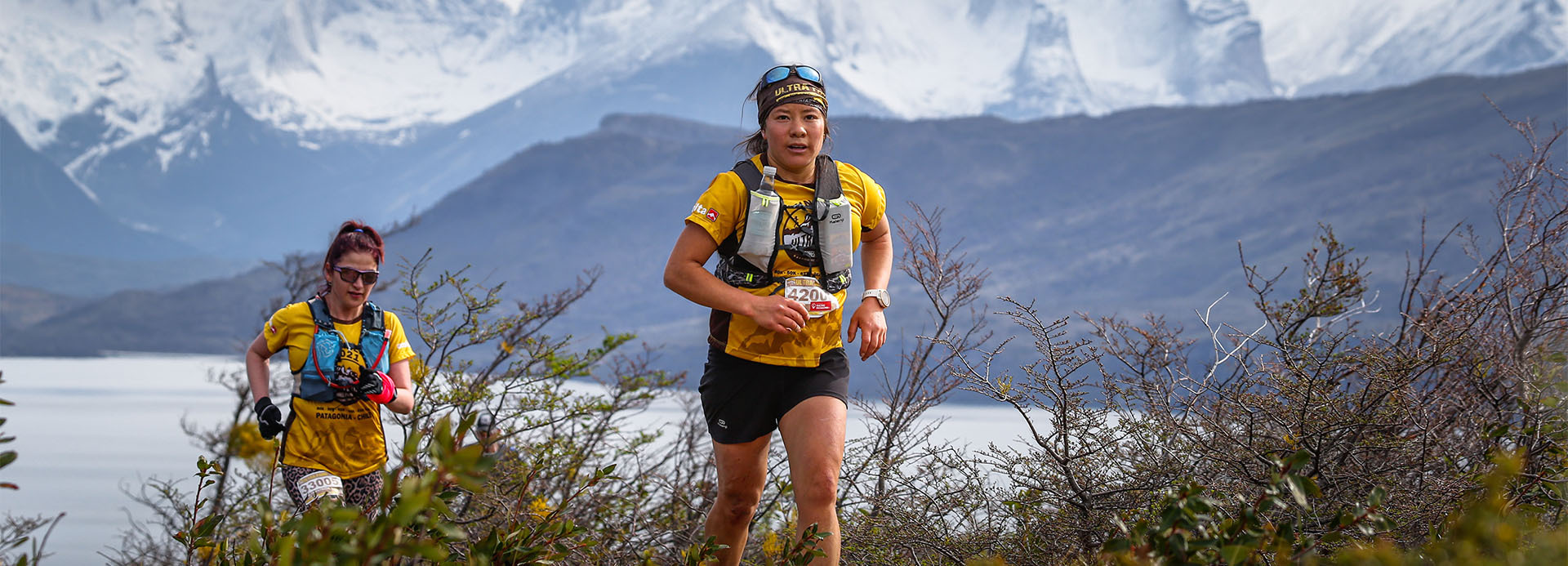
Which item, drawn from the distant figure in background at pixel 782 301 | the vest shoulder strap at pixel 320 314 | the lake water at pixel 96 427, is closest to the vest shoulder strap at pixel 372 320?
the vest shoulder strap at pixel 320 314

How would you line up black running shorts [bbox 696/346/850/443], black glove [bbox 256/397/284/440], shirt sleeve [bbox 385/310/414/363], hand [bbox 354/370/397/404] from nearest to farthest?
black running shorts [bbox 696/346/850/443] → black glove [bbox 256/397/284/440] → hand [bbox 354/370/397/404] → shirt sleeve [bbox 385/310/414/363]

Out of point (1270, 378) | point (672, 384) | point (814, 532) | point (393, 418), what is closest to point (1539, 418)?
point (1270, 378)

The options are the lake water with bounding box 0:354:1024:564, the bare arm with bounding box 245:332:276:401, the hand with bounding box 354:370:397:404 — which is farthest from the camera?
the lake water with bounding box 0:354:1024:564

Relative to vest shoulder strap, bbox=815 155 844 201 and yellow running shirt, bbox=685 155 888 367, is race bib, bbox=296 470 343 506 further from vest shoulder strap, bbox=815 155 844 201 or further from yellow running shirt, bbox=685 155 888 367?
vest shoulder strap, bbox=815 155 844 201

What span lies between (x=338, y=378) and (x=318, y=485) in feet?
1.33

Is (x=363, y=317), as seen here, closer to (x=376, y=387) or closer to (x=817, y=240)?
(x=376, y=387)

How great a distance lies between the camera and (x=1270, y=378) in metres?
3.90

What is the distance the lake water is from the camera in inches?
3088

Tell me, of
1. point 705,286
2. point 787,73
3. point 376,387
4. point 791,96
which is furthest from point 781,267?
point 376,387

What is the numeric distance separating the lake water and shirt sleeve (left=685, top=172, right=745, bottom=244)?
5013 cm

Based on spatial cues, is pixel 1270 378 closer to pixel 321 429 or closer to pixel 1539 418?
pixel 1539 418

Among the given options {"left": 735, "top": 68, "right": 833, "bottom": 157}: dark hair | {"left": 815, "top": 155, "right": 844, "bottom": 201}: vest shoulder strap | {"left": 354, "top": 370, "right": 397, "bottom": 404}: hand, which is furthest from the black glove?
{"left": 815, "top": 155, "right": 844, "bottom": 201}: vest shoulder strap

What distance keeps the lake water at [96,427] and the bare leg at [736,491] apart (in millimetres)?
49745

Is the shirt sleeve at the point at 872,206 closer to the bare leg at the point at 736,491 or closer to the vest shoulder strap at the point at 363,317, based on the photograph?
the bare leg at the point at 736,491
